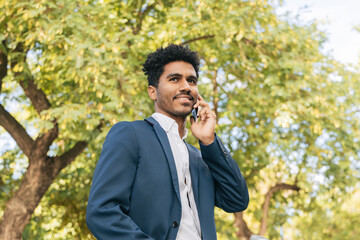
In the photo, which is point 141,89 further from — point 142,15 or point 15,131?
point 15,131

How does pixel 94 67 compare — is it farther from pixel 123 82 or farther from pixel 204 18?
pixel 204 18

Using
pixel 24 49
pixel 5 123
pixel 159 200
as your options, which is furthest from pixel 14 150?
pixel 159 200

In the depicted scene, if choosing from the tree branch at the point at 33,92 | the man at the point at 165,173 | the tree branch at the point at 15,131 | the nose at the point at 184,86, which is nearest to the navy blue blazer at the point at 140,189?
the man at the point at 165,173

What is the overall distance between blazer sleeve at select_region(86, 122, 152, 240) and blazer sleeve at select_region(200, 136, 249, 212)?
496 mm

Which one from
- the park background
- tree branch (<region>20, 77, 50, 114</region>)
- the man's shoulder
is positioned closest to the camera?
the man's shoulder

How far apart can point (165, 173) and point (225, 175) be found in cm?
46

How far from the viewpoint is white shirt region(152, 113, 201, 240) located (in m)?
2.14

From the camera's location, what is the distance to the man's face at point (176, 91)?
2.51m

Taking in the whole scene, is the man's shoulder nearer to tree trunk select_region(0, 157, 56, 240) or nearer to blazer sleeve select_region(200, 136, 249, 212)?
blazer sleeve select_region(200, 136, 249, 212)

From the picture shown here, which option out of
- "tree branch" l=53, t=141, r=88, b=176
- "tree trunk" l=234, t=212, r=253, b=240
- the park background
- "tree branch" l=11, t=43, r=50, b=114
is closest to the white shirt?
the park background

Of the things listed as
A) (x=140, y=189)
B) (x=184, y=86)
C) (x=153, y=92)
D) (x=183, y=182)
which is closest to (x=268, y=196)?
(x=153, y=92)

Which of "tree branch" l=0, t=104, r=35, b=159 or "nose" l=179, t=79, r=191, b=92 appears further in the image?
"tree branch" l=0, t=104, r=35, b=159

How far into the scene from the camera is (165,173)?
7.00 feet

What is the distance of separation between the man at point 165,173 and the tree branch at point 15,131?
7.74 m
